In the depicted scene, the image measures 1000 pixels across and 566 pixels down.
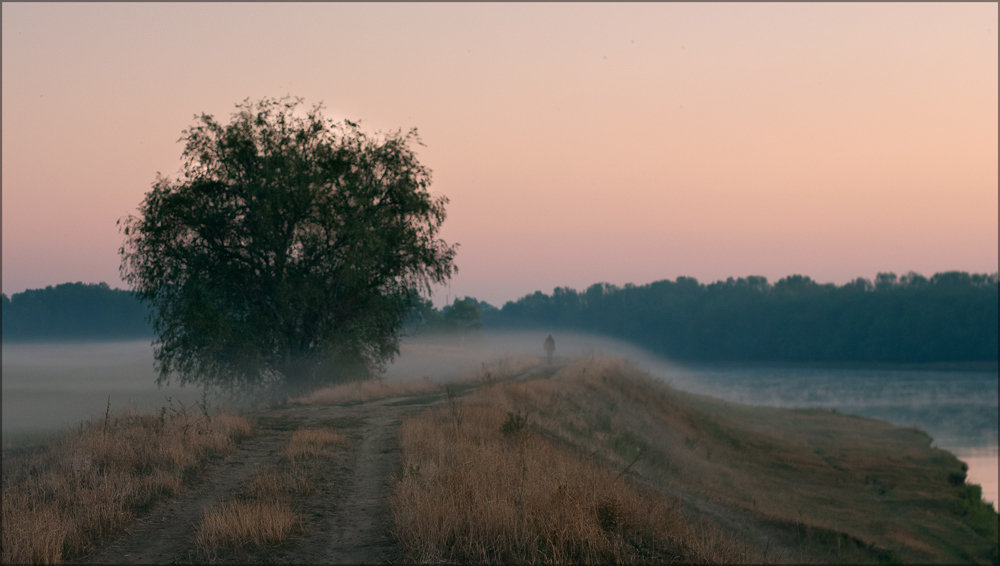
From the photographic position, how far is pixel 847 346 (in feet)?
547

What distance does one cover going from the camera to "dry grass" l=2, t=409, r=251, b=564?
29.5 feet

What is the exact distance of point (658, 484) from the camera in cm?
2094

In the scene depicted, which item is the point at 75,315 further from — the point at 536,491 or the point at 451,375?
the point at 536,491

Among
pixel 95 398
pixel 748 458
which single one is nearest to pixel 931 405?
pixel 748 458

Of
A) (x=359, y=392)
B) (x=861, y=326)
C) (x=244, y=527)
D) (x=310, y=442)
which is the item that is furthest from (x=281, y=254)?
(x=861, y=326)

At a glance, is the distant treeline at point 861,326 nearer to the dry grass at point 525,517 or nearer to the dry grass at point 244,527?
the dry grass at point 525,517

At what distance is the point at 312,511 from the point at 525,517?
343cm

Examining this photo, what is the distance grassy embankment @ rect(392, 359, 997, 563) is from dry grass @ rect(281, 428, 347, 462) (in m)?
1.67

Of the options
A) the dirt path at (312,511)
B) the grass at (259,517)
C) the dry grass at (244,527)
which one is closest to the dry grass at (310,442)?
the dirt path at (312,511)

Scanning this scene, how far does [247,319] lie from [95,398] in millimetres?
26392

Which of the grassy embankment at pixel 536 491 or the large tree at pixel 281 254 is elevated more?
the large tree at pixel 281 254

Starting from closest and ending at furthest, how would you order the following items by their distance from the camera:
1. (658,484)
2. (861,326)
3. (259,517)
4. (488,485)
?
(259,517) < (488,485) < (658,484) < (861,326)

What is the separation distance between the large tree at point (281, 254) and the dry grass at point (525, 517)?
56.4 feet

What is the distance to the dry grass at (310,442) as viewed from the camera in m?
14.5
